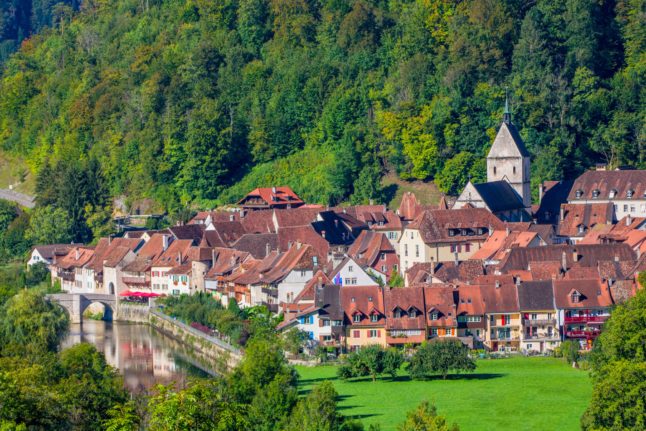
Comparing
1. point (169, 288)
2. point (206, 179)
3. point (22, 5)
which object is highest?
point (22, 5)

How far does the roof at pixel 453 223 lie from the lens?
73188mm

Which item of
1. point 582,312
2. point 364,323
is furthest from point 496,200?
point 364,323

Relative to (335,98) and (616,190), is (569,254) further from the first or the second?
(335,98)

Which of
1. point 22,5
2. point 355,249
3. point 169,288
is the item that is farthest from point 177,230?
point 22,5

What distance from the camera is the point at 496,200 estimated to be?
3137 inches

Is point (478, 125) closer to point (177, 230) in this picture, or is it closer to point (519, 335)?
point (177, 230)

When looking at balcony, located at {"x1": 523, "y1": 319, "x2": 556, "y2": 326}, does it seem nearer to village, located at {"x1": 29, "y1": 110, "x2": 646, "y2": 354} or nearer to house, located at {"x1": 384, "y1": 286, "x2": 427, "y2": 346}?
village, located at {"x1": 29, "y1": 110, "x2": 646, "y2": 354}

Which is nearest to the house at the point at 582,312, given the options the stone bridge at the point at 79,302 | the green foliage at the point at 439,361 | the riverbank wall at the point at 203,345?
the green foliage at the point at 439,361

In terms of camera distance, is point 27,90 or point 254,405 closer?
point 254,405

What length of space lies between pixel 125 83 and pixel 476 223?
4794 centimetres

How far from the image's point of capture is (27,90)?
12812 centimetres

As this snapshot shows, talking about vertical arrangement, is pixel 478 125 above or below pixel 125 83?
below

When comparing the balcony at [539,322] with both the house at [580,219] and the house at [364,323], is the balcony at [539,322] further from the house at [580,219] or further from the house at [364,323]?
the house at [580,219]

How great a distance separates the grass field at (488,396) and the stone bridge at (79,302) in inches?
888
